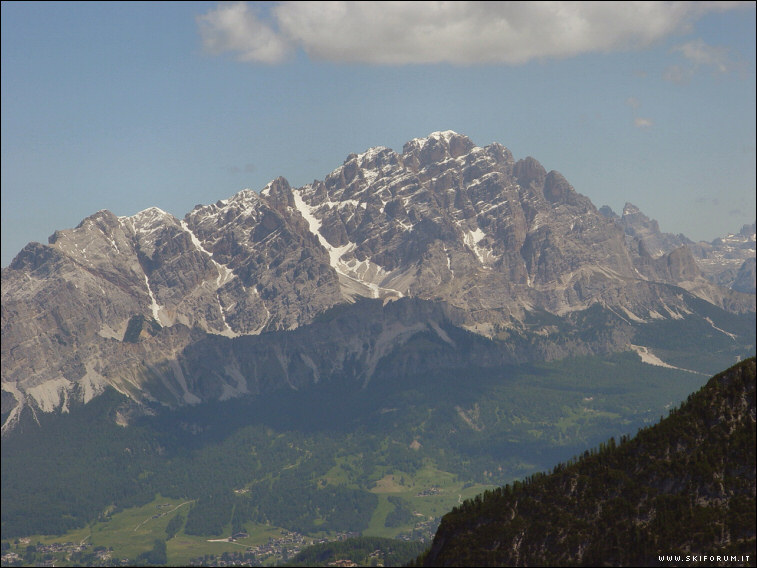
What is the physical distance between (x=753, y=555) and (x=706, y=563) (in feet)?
27.5

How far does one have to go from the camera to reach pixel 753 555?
196250 millimetres

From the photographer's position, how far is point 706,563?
200 m
